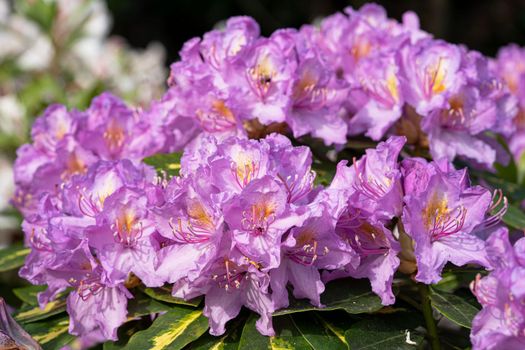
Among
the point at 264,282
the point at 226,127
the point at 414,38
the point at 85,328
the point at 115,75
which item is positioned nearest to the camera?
the point at 264,282

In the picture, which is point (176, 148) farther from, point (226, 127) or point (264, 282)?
point (264, 282)

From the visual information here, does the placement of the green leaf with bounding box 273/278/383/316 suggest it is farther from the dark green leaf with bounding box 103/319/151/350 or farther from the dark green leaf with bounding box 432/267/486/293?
the dark green leaf with bounding box 103/319/151/350

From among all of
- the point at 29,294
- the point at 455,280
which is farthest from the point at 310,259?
the point at 29,294

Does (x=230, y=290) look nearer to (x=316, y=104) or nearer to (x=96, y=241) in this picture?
(x=96, y=241)

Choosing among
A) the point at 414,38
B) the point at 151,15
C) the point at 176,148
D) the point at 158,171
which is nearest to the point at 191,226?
the point at 158,171

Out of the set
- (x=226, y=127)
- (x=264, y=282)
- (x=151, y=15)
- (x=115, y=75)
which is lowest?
(x=151, y=15)

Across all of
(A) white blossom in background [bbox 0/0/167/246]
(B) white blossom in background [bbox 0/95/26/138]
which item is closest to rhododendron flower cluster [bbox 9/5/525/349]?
(B) white blossom in background [bbox 0/95/26/138]

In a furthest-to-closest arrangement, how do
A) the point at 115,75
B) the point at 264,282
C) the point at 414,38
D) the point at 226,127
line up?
the point at 115,75, the point at 414,38, the point at 226,127, the point at 264,282
